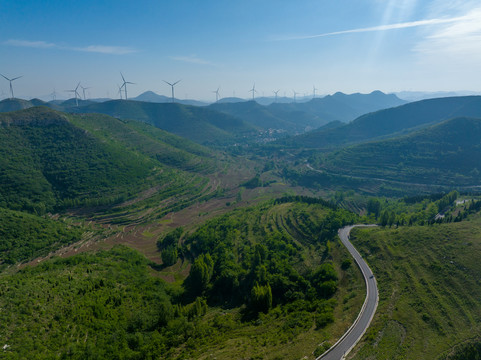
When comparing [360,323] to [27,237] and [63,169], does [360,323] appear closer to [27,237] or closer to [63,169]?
[27,237]

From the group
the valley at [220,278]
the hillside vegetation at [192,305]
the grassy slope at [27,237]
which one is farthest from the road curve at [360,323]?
the grassy slope at [27,237]

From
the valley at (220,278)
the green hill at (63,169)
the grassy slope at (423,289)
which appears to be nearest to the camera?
the grassy slope at (423,289)

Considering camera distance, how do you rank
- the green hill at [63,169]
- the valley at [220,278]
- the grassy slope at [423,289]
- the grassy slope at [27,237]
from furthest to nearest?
the green hill at [63,169]
the grassy slope at [27,237]
the valley at [220,278]
the grassy slope at [423,289]

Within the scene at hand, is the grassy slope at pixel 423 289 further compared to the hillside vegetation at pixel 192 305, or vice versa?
the hillside vegetation at pixel 192 305

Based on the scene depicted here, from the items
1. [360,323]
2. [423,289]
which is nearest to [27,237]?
[360,323]

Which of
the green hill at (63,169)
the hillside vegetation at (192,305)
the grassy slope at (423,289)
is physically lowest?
the hillside vegetation at (192,305)

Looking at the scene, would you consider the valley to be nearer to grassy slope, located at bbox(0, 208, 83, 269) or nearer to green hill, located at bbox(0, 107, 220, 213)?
grassy slope, located at bbox(0, 208, 83, 269)

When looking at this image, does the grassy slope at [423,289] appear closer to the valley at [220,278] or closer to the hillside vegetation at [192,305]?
the valley at [220,278]
